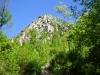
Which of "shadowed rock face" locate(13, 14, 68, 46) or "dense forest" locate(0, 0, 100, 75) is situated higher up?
"shadowed rock face" locate(13, 14, 68, 46)

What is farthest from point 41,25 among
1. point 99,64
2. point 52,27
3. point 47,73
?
point 99,64

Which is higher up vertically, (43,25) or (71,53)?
(43,25)

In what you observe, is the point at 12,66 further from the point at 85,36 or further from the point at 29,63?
the point at 85,36

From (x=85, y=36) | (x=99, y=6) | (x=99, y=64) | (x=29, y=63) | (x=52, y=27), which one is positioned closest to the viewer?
(x=99, y=6)

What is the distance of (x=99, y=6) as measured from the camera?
13.7 m

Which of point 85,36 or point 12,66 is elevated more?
point 85,36

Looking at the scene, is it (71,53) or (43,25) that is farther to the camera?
(43,25)

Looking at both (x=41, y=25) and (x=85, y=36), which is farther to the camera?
(x=41, y=25)

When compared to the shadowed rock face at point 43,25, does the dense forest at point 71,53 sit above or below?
below

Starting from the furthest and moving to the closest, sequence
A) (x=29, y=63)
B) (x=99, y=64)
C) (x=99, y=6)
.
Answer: (x=29, y=63), (x=99, y=64), (x=99, y=6)

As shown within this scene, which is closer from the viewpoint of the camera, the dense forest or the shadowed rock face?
the dense forest

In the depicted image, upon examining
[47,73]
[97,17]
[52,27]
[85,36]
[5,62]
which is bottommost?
[47,73]

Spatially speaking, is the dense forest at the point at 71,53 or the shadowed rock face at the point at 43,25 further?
the shadowed rock face at the point at 43,25

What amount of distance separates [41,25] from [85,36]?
158 m
